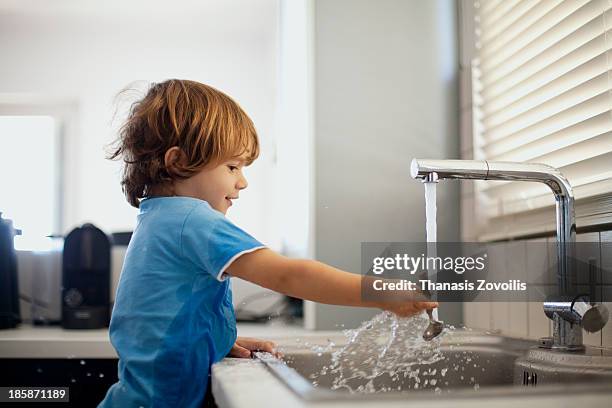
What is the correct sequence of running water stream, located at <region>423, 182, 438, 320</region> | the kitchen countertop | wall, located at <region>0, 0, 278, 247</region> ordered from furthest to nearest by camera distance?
wall, located at <region>0, 0, 278, 247</region> → the kitchen countertop → running water stream, located at <region>423, 182, 438, 320</region>

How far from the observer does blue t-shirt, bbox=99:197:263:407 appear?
63cm

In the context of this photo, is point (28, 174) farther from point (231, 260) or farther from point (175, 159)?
point (231, 260)

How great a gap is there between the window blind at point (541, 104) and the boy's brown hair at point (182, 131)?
37 cm

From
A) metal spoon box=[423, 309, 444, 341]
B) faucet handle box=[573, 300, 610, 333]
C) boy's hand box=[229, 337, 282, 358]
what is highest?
faucet handle box=[573, 300, 610, 333]

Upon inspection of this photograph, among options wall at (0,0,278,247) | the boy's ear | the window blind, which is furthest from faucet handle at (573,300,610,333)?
wall at (0,0,278,247)

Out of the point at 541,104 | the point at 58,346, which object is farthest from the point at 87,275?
the point at 541,104

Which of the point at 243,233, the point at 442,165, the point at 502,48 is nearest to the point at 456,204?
the point at 502,48

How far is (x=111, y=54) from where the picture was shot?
1.16 meters

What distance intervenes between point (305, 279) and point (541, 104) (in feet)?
1.45

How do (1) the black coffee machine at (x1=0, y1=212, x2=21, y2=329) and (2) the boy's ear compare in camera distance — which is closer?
(2) the boy's ear

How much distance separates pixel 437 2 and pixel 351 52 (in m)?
0.15

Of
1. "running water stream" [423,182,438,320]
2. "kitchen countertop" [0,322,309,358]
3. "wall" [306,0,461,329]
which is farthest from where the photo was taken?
"wall" [306,0,461,329]

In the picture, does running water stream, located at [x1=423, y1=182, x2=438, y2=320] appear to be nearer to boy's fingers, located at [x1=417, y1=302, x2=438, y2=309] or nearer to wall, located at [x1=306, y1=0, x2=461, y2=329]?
boy's fingers, located at [x1=417, y1=302, x2=438, y2=309]

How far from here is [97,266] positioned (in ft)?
3.65
